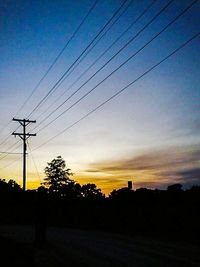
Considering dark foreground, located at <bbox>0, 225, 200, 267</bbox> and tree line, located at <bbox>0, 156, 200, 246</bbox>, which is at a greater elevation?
tree line, located at <bbox>0, 156, 200, 246</bbox>

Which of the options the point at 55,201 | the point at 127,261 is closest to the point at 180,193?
the point at 127,261

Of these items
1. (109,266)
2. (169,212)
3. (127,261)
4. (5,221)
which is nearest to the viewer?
(109,266)

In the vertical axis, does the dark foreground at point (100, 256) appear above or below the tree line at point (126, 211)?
below

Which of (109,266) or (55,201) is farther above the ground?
(55,201)

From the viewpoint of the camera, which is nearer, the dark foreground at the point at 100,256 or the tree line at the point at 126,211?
the dark foreground at the point at 100,256

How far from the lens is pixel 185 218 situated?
977 inches

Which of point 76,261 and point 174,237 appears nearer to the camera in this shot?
point 76,261

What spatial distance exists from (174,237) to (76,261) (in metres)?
10.6

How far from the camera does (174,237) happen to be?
23.8 m

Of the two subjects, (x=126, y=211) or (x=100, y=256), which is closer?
(x=100, y=256)

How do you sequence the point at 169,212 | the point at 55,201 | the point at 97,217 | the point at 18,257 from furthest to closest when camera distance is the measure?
1. the point at 55,201
2. the point at 97,217
3. the point at 169,212
4. the point at 18,257

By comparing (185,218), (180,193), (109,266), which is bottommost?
(109,266)

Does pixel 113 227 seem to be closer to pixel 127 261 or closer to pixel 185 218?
pixel 185 218

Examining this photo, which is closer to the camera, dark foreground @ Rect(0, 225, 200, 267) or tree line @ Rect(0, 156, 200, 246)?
dark foreground @ Rect(0, 225, 200, 267)
